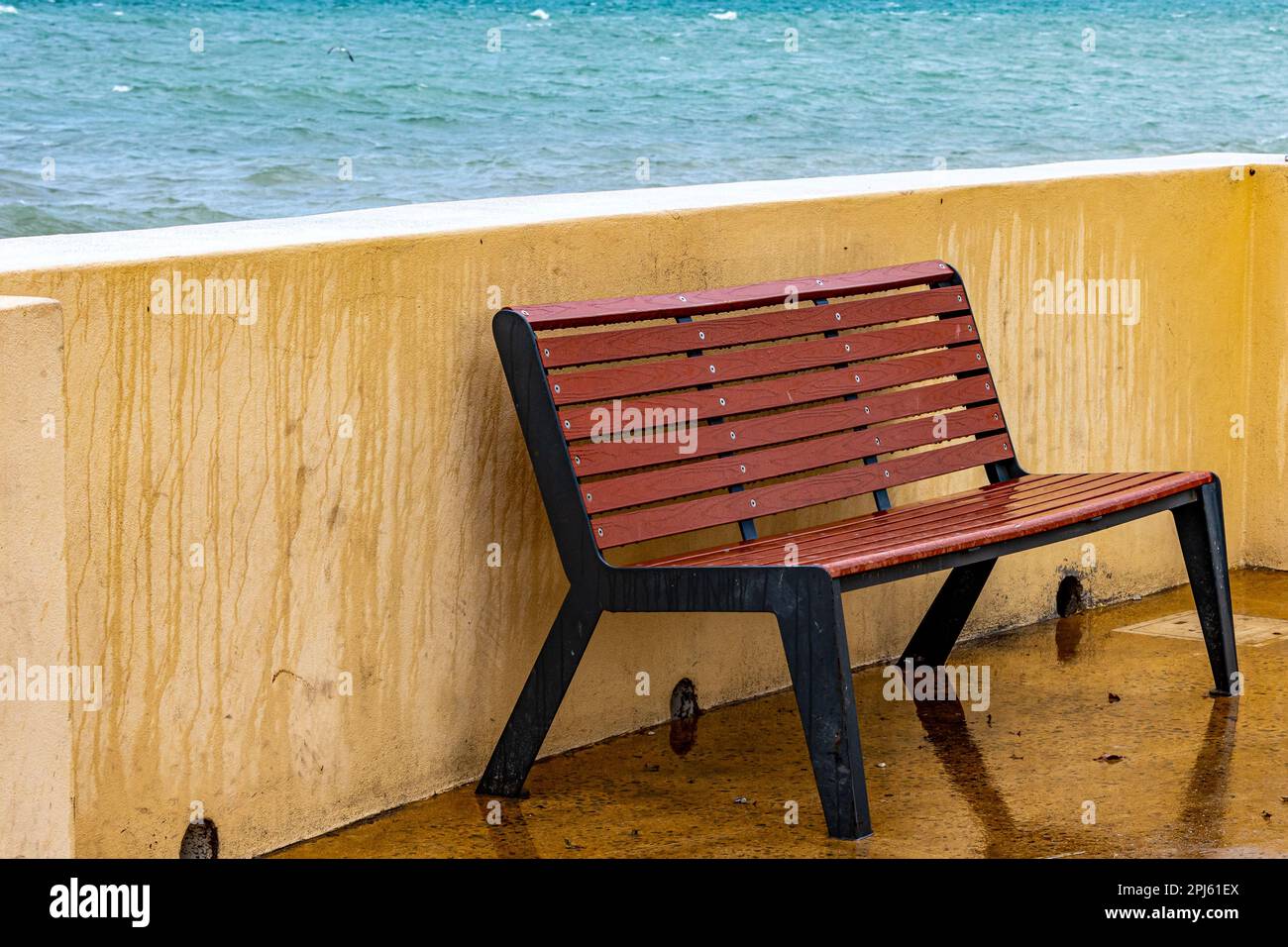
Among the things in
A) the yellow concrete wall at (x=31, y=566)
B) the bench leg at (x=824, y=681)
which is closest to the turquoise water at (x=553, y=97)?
the bench leg at (x=824, y=681)

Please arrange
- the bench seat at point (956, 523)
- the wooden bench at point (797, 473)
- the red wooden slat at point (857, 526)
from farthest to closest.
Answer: the red wooden slat at point (857, 526) < the bench seat at point (956, 523) < the wooden bench at point (797, 473)

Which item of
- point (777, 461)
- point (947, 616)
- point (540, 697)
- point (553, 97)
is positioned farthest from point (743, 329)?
point (553, 97)

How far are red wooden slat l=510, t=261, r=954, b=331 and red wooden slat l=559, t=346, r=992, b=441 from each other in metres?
0.17

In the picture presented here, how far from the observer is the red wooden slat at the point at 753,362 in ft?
11.5

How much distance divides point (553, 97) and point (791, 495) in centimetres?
3789

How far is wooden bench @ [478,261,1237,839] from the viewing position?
10.8 feet

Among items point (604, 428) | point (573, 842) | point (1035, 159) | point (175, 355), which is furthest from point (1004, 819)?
point (1035, 159)

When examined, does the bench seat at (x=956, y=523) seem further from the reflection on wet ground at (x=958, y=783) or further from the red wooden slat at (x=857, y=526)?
the reflection on wet ground at (x=958, y=783)

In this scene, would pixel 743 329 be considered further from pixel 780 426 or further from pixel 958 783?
pixel 958 783

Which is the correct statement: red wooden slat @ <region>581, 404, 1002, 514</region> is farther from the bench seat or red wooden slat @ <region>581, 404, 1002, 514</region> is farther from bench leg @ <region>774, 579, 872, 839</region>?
bench leg @ <region>774, 579, 872, 839</region>

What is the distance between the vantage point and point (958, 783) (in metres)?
3.73

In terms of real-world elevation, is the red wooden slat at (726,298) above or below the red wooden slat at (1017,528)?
above

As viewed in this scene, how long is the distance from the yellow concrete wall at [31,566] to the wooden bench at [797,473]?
1103 millimetres
